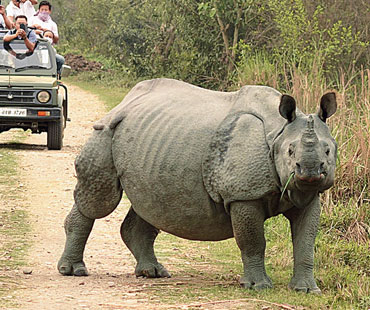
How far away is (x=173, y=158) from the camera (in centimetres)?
638

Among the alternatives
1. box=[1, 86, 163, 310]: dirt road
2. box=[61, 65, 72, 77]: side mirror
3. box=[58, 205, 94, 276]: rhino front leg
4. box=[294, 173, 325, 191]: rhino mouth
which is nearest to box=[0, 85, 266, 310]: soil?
box=[1, 86, 163, 310]: dirt road

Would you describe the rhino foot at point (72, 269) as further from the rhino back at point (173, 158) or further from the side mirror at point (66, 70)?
the side mirror at point (66, 70)

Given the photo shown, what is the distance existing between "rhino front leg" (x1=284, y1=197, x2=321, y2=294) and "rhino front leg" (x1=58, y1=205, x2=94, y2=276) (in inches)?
74.3

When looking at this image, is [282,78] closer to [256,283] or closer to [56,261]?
[56,261]

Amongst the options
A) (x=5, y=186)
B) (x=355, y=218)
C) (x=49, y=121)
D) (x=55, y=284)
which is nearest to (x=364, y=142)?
(x=355, y=218)

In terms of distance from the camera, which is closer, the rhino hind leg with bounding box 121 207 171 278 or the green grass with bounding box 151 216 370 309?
the green grass with bounding box 151 216 370 309

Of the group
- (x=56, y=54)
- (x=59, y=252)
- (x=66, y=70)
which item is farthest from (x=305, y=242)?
(x=56, y=54)

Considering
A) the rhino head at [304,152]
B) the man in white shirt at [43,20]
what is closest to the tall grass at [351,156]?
the rhino head at [304,152]

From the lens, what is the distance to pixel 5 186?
1216cm

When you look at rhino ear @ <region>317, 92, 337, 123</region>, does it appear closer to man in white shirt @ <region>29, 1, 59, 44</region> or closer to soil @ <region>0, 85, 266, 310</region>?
soil @ <region>0, 85, 266, 310</region>

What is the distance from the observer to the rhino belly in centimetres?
628

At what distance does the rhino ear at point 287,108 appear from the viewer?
5789 millimetres

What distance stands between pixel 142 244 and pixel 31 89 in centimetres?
904

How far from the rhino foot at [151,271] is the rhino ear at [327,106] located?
2.03m
